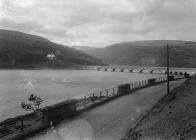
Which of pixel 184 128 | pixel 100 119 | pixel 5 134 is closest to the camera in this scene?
pixel 184 128

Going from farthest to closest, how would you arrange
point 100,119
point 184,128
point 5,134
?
point 100,119 < point 5,134 < point 184,128

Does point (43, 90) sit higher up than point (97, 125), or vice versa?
point (97, 125)

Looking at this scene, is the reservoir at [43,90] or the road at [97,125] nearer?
the road at [97,125]

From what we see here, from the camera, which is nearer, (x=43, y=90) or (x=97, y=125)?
(x=97, y=125)

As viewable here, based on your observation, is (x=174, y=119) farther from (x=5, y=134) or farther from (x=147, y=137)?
(x=5, y=134)

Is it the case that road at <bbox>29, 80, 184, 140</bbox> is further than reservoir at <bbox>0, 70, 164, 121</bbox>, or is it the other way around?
reservoir at <bbox>0, 70, 164, 121</bbox>

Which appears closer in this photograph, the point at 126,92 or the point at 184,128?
the point at 184,128

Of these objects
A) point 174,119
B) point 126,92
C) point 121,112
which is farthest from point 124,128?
point 126,92

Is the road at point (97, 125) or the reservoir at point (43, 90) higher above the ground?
the road at point (97, 125)

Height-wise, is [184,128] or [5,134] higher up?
[184,128]

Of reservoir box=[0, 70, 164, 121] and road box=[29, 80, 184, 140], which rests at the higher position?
road box=[29, 80, 184, 140]
